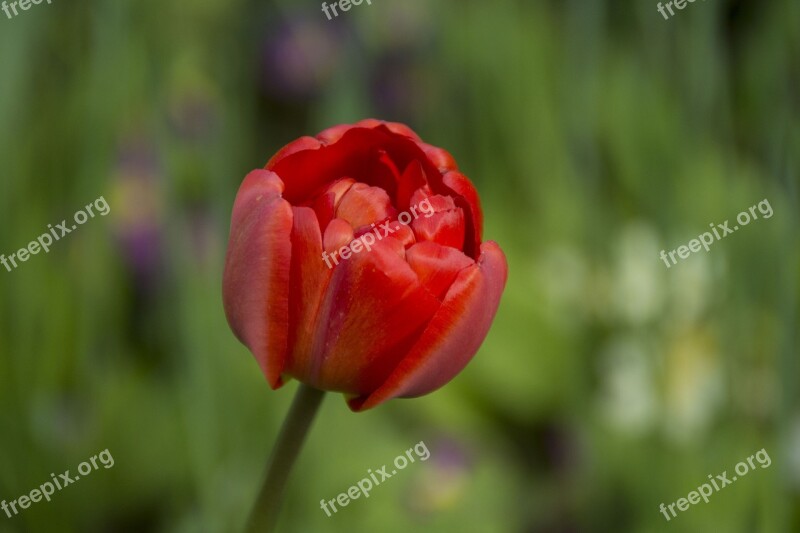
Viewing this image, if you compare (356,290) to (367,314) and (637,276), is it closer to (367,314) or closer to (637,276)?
(367,314)

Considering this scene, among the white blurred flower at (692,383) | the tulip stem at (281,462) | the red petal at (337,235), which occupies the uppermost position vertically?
the red petal at (337,235)

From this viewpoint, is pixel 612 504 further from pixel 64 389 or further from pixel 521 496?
pixel 64 389

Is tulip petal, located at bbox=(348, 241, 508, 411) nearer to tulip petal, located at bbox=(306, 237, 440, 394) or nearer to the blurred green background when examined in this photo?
tulip petal, located at bbox=(306, 237, 440, 394)

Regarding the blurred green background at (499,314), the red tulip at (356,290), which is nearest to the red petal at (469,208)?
the red tulip at (356,290)

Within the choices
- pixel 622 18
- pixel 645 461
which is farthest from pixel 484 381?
pixel 622 18

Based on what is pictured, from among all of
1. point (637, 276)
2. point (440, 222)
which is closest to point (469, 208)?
point (440, 222)

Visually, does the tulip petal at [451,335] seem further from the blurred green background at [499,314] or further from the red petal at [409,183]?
the blurred green background at [499,314]

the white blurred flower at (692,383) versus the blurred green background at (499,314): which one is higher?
the blurred green background at (499,314)

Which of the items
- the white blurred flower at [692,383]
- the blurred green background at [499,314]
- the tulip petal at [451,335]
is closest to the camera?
the tulip petal at [451,335]
